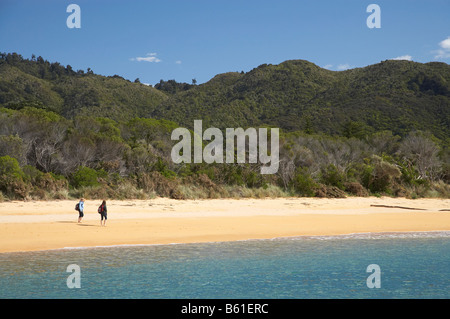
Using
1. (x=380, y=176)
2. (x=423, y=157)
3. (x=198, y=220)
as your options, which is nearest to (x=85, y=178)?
(x=198, y=220)

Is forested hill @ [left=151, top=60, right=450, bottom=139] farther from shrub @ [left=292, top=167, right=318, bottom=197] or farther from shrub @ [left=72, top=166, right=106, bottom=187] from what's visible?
shrub @ [left=72, top=166, right=106, bottom=187]

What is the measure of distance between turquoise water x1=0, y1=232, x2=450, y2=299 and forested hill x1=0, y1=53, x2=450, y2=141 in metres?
35.6

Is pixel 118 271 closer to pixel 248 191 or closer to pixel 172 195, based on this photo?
pixel 172 195

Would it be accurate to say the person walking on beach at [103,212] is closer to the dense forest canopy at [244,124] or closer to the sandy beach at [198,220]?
the sandy beach at [198,220]

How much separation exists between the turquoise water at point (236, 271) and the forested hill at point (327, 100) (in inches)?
1391

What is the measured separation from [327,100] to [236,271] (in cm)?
5282

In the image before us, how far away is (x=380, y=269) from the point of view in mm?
10742

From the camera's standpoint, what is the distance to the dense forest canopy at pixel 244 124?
22062 mm

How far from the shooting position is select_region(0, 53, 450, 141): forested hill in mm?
52219

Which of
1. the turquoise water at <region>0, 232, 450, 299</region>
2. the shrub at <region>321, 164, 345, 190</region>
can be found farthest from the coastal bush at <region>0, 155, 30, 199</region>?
the shrub at <region>321, 164, 345, 190</region>

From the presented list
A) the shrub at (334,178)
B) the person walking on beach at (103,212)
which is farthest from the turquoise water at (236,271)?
the shrub at (334,178)

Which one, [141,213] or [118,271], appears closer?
[118,271]
